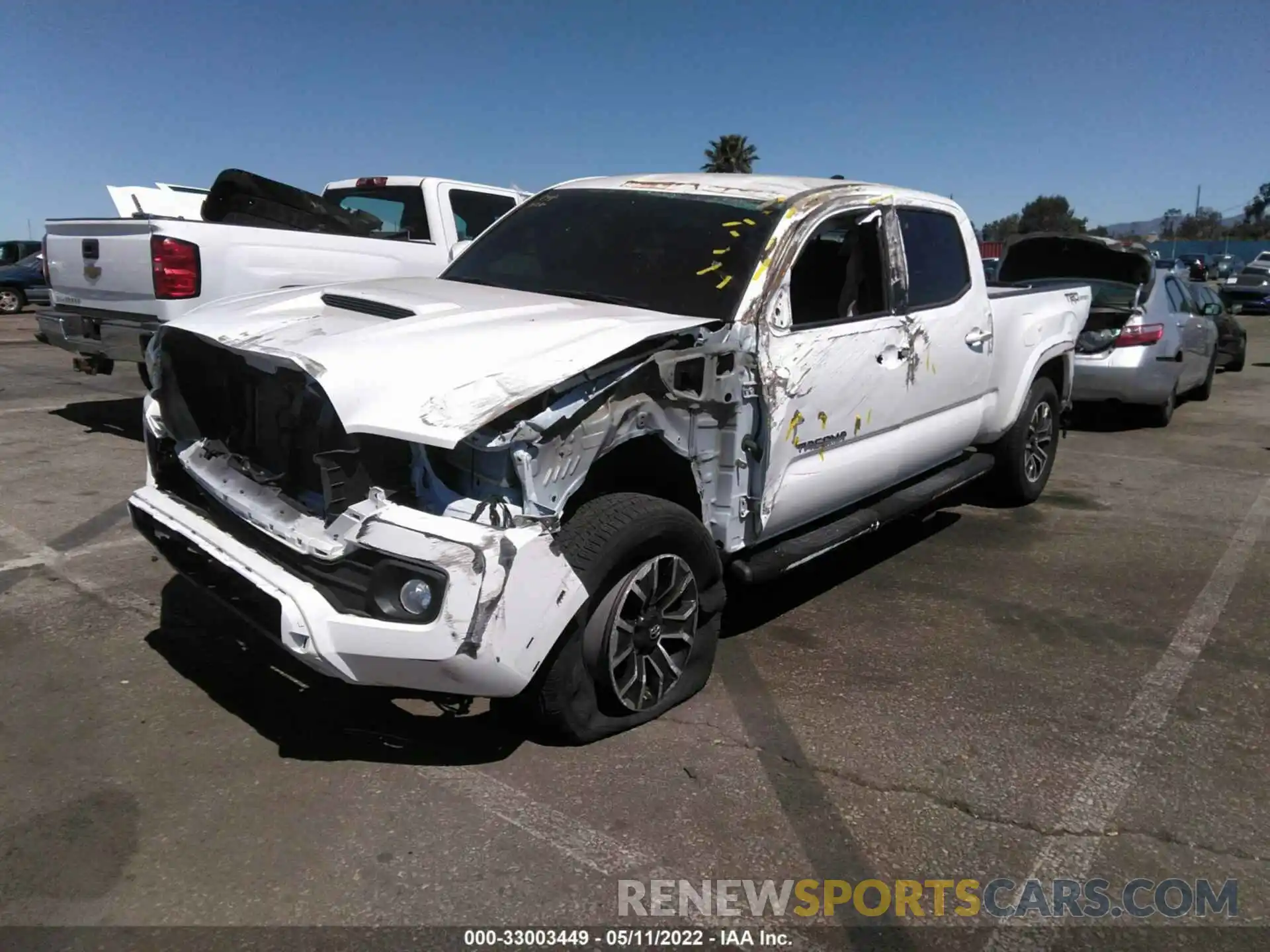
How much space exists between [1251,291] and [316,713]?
28.4 m

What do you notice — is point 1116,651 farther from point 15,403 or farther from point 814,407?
point 15,403

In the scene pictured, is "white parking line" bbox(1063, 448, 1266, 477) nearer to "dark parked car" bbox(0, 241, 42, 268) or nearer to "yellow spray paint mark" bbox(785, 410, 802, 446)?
"yellow spray paint mark" bbox(785, 410, 802, 446)

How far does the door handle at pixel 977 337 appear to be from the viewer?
17.3ft

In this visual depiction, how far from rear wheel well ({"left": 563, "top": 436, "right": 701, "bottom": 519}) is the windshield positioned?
565 mm

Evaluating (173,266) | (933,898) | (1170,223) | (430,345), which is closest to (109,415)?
(173,266)

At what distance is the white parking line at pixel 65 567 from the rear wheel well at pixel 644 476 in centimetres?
222

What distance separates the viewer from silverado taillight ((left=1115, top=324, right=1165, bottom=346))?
9312mm

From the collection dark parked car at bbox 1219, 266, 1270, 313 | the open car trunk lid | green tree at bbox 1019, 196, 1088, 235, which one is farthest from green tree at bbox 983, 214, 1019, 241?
the open car trunk lid

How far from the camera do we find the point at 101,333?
727 cm

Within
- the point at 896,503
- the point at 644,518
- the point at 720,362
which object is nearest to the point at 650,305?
the point at 720,362

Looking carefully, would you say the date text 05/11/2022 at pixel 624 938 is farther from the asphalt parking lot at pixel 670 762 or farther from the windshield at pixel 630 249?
the windshield at pixel 630 249

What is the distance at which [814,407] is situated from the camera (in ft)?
13.1

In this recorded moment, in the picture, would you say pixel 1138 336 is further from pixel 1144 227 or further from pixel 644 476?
pixel 1144 227

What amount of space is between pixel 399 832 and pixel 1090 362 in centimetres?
843
